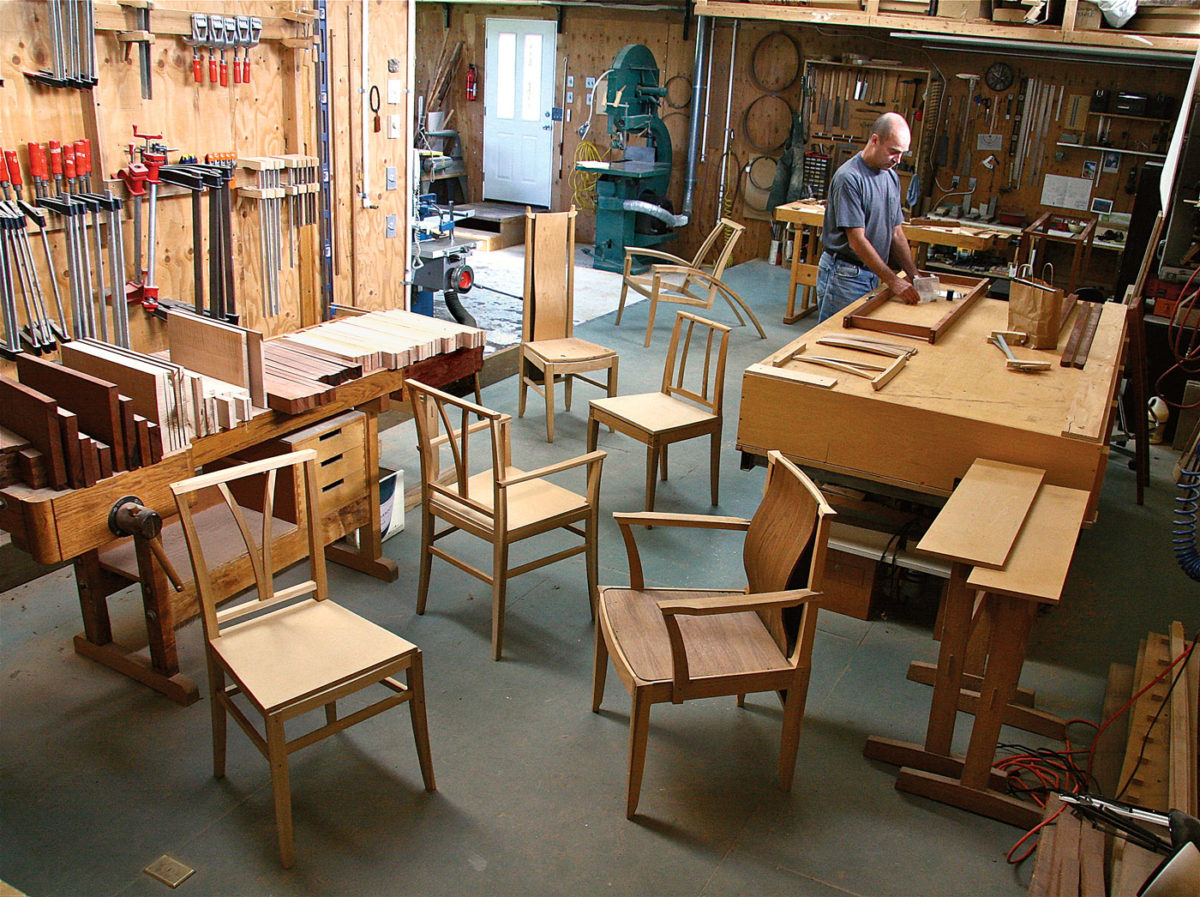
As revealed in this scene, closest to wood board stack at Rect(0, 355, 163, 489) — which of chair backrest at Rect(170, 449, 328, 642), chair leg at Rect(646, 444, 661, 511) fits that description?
chair backrest at Rect(170, 449, 328, 642)

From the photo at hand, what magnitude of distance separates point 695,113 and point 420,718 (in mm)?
8129

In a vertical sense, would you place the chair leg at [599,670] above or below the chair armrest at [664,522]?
below

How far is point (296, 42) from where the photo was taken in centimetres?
467

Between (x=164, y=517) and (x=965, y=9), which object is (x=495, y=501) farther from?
(x=965, y=9)

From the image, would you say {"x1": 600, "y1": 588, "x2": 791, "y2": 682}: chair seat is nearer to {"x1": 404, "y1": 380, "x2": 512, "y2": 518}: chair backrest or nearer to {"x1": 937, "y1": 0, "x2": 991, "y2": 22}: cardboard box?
{"x1": 404, "y1": 380, "x2": 512, "y2": 518}: chair backrest

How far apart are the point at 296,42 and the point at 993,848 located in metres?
4.38

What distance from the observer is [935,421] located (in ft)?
10.2

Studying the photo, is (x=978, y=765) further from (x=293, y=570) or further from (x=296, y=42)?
(x=296, y=42)

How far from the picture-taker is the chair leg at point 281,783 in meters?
2.33

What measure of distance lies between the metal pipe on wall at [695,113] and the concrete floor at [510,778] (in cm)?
679

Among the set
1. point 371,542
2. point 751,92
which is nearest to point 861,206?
point 371,542

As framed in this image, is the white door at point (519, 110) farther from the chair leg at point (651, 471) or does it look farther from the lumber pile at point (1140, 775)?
the lumber pile at point (1140, 775)

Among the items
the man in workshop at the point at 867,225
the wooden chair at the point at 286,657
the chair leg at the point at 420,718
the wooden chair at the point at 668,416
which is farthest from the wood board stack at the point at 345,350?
the man in workshop at the point at 867,225

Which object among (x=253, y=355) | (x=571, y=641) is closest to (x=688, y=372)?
(x=571, y=641)
